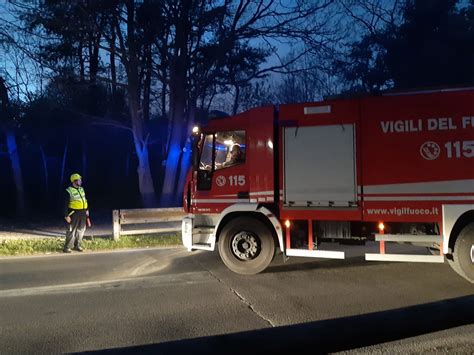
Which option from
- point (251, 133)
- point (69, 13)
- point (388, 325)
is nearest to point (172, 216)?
point (251, 133)

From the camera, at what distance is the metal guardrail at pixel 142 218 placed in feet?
40.5

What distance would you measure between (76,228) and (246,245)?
4.83 metres

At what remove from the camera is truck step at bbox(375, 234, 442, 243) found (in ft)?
23.6

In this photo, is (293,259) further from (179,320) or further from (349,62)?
(349,62)

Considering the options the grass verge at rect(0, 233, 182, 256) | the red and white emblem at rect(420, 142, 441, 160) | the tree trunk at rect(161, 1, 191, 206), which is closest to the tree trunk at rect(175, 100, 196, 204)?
the tree trunk at rect(161, 1, 191, 206)

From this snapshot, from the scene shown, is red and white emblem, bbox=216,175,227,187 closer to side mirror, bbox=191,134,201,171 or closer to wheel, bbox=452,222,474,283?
side mirror, bbox=191,134,201,171

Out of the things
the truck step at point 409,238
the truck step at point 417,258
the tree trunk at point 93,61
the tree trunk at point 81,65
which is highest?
the tree trunk at point 93,61

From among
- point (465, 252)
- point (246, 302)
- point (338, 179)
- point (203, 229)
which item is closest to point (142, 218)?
Result: point (203, 229)

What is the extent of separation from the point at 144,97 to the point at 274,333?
23.0 m

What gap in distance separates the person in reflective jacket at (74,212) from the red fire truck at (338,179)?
3.49 meters

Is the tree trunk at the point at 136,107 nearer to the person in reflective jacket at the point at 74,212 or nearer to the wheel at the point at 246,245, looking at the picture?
the person in reflective jacket at the point at 74,212

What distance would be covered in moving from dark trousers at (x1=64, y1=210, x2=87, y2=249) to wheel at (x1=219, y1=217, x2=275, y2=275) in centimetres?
419

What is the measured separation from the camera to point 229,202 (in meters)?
8.20

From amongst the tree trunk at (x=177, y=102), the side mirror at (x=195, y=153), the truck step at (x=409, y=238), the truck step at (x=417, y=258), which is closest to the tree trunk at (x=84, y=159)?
the tree trunk at (x=177, y=102)
